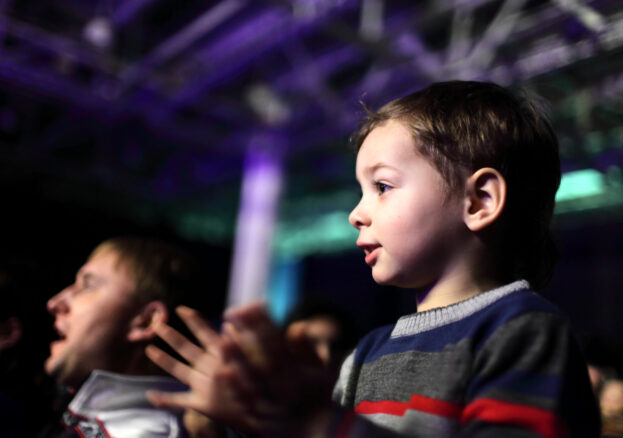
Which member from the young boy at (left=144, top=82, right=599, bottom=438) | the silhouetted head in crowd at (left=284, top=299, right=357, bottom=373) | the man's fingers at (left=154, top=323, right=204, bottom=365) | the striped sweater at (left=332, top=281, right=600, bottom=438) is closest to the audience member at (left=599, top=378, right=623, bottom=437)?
the silhouetted head in crowd at (left=284, top=299, right=357, bottom=373)

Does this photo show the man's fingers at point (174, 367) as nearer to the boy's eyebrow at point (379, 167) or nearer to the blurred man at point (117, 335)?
the boy's eyebrow at point (379, 167)

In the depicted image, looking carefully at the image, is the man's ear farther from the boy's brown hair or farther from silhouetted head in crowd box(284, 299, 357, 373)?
silhouetted head in crowd box(284, 299, 357, 373)

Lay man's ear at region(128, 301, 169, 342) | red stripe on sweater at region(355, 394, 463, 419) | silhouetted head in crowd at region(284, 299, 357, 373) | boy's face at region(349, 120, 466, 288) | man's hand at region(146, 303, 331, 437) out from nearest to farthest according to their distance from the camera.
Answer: man's hand at region(146, 303, 331, 437) → red stripe on sweater at region(355, 394, 463, 419) → boy's face at region(349, 120, 466, 288) → man's ear at region(128, 301, 169, 342) → silhouetted head in crowd at region(284, 299, 357, 373)

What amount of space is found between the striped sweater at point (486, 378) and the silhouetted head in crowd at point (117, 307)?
75 centimetres

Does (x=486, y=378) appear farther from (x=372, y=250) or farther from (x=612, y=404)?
(x=612, y=404)

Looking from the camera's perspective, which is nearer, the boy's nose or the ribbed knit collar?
the ribbed knit collar

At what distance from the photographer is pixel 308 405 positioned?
23.1 inches

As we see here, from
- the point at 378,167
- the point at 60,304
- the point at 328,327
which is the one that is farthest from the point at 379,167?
the point at 328,327

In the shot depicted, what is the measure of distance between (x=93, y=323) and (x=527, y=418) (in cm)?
109

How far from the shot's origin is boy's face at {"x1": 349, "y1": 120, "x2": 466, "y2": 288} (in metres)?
0.83

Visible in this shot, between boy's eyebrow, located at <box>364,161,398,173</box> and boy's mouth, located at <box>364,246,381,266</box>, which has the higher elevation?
boy's eyebrow, located at <box>364,161,398,173</box>

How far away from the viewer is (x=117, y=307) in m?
1.40

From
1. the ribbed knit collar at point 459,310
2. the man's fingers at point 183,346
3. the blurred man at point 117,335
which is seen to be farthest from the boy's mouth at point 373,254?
the blurred man at point 117,335

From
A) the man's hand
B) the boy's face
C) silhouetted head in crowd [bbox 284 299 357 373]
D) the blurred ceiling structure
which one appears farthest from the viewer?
the blurred ceiling structure
